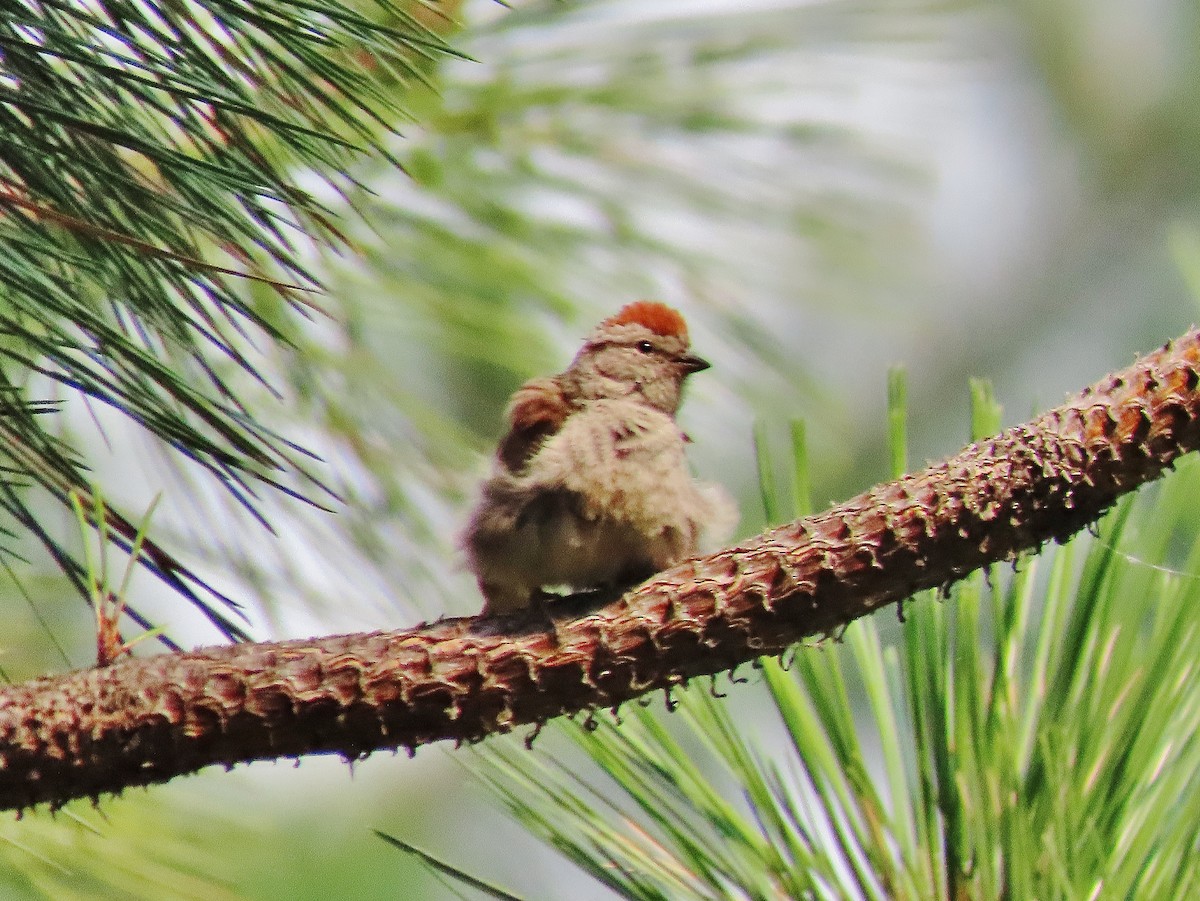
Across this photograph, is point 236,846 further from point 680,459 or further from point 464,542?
point 680,459

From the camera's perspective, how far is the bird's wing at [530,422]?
233 centimetres

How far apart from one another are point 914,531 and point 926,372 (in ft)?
15.2

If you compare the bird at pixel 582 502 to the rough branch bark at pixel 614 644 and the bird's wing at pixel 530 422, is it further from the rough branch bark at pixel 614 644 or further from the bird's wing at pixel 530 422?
the rough branch bark at pixel 614 644

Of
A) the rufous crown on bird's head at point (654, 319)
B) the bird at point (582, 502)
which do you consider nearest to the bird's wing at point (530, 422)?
the bird at point (582, 502)

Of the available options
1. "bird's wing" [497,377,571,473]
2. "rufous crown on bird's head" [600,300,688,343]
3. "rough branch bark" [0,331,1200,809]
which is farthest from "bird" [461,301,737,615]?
"rough branch bark" [0,331,1200,809]

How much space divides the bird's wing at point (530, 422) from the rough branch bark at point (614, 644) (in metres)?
0.86

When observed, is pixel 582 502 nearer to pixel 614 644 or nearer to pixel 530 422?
pixel 530 422

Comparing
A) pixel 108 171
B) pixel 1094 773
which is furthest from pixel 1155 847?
pixel 108 171

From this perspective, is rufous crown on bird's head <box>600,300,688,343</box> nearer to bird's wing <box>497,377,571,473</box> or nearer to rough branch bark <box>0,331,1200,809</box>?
bird's wing <box>497,377,571,473</box>

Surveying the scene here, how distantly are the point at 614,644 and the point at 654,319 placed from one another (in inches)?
61.9

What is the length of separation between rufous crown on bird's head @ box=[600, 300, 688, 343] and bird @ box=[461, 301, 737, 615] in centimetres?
47

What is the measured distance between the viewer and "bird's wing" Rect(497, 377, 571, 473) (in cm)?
233

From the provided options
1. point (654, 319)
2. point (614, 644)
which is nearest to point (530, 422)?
point (654, 319)

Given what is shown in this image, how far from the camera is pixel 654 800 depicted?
1.61 meters
